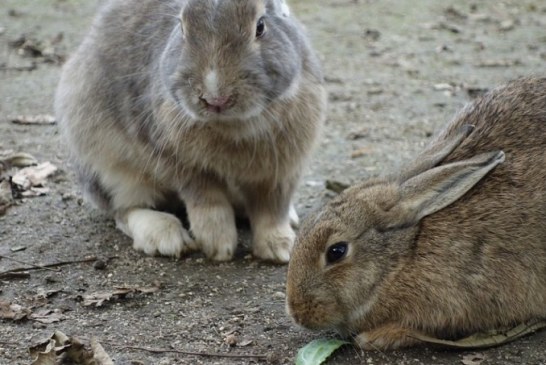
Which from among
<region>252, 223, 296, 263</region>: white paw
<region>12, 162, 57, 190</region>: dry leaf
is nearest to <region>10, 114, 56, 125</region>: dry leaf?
<region>12, 162, 57, 190</region>: dry leaf

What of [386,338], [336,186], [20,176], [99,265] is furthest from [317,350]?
[20,176]

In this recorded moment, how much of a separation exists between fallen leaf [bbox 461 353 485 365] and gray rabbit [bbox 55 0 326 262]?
1.50 m

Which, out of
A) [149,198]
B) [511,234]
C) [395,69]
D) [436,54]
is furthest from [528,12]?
[511,234]

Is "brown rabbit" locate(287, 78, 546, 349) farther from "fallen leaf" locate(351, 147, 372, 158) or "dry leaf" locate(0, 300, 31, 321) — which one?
"fallen leaf" locate(351, 147, 372, 158)

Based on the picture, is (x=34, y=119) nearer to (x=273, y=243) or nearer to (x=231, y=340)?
(x=273, y=243)

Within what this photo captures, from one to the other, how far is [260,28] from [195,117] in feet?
1.88

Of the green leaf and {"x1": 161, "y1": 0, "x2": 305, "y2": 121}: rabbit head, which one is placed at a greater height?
{"x1": 161, "y1": 0, "x2": 305, "y2": 121}: rabbit head

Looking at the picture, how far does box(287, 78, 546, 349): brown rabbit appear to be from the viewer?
12.8 feet

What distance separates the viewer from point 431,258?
3.97 meters

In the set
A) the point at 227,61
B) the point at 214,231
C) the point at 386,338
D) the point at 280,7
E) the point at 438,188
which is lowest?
the point at 214,231

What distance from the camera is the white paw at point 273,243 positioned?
16.9ft

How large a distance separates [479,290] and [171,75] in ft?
6.07

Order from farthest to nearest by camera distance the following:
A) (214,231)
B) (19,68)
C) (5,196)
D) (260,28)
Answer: (19,68) < (5,196) < (214,231) < (260,28)

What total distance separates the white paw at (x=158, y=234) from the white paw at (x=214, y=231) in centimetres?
12
